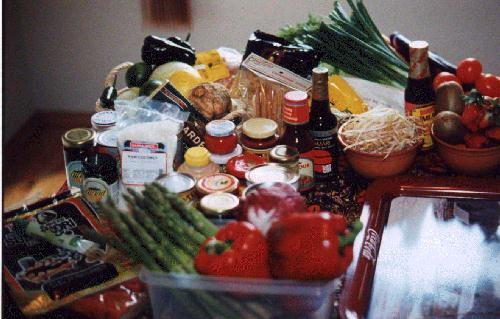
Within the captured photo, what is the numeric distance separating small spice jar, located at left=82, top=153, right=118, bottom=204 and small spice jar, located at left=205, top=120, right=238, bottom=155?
22cm

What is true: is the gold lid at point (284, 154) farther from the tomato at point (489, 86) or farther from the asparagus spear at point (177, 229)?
the tomato at point (489, 86)

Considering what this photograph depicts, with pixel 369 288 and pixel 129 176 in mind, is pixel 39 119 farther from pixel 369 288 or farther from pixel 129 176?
pixel 369 288

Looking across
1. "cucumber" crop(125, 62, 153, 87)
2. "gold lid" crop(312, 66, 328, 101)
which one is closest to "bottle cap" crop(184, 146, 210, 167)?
"gold lid" crop(312, 66, 328, 101)

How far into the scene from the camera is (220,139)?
1407 mm

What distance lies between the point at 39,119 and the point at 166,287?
3095mm

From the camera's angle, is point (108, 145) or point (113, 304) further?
point (108, 145)

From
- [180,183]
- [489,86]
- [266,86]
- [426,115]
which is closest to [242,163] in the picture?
[180,183]

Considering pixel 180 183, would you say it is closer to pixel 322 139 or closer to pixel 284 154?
pixel 284 154

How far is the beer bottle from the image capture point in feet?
4.72

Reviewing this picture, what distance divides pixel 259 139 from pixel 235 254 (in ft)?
1.76

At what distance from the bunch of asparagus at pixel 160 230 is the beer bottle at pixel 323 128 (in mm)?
510

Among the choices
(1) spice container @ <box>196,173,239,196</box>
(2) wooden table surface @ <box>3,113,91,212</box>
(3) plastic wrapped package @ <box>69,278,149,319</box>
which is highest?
(1) spice container @ <box>196,173,239,196</box>

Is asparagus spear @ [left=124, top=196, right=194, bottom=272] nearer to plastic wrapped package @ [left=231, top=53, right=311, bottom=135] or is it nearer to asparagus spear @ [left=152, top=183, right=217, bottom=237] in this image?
asparagus spear @ [left=152, top=183, right=217, bottom=237]

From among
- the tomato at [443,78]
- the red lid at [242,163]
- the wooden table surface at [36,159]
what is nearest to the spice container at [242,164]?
the red lid at [242,163]
